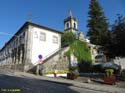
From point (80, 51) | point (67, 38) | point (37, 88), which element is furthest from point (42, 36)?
point (37, 88)

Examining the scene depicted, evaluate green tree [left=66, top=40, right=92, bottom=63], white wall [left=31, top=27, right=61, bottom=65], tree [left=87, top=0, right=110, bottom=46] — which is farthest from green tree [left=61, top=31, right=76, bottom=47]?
green tree [left=66, top=40, right=92, bottom=63]

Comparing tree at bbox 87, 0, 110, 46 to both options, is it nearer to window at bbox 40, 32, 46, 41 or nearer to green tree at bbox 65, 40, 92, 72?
green tree at bbox 65, 40, 92, 72

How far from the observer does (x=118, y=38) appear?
73.7ft

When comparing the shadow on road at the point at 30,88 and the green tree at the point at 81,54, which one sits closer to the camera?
the shadow on road at the point at 30,88

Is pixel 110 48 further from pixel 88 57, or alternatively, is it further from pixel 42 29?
pixel 42 29

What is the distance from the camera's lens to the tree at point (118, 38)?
22.1 m

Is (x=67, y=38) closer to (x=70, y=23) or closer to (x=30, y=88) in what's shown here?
(x=70, y=23)

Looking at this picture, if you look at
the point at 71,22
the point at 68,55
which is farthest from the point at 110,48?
the point at 71,22

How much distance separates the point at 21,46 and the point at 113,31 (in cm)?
2083

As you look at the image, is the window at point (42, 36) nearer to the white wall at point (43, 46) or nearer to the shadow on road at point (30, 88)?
the white wall at point (43, 46)

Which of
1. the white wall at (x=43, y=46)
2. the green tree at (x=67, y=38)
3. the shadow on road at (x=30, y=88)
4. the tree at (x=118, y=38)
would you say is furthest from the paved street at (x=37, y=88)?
the green tree at (x=67, y=38)

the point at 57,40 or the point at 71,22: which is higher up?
the point at 71,22

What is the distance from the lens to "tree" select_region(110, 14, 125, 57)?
72.5 feet

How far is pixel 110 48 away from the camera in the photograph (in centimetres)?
2350
